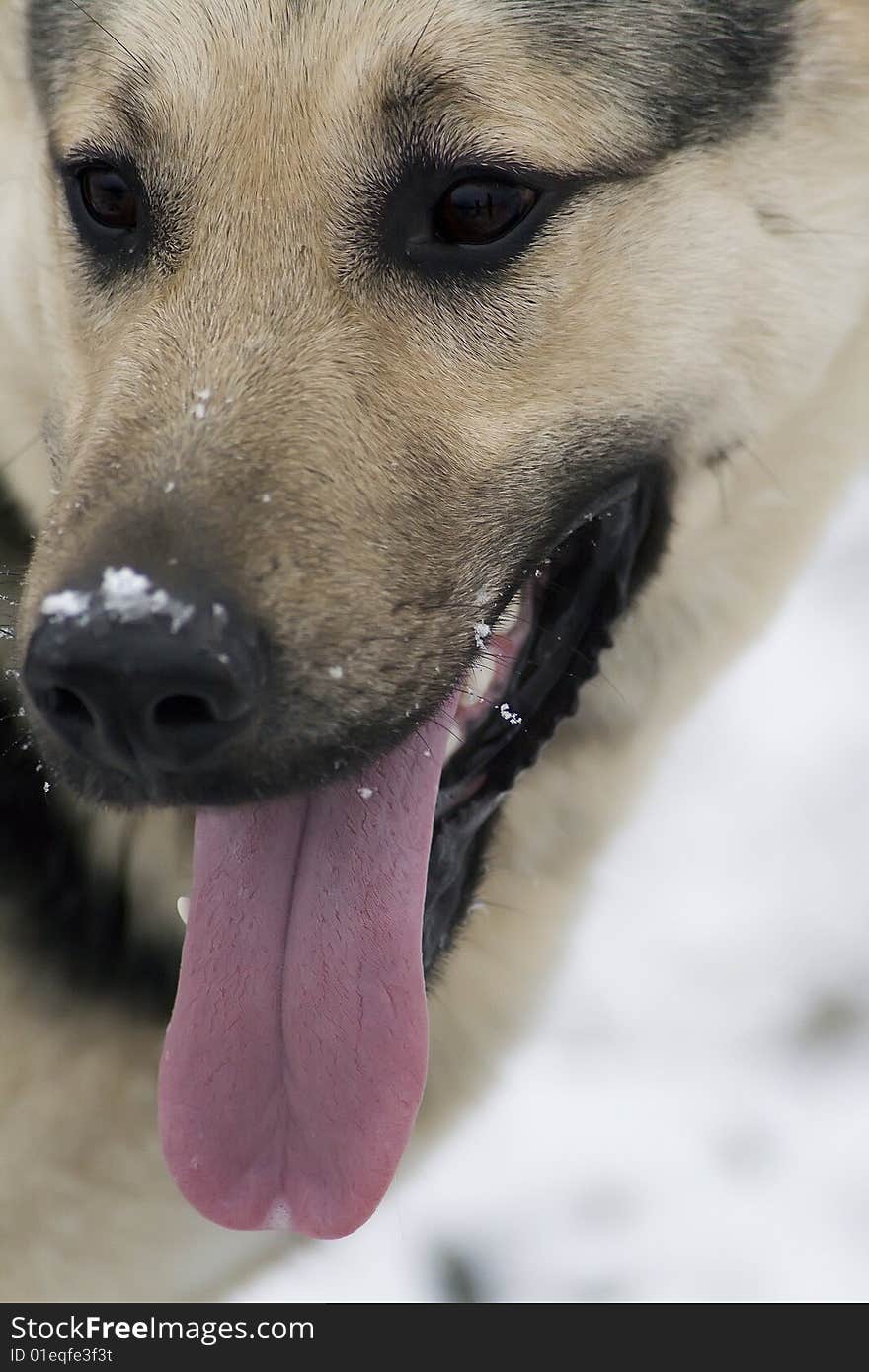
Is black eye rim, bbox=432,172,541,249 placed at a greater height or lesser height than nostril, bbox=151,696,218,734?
greater

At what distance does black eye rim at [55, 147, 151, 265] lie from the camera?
1633 mm

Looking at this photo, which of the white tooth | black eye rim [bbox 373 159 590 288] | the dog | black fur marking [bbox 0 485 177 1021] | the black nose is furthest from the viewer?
black fur marking [bbox 0 485 177 1021]

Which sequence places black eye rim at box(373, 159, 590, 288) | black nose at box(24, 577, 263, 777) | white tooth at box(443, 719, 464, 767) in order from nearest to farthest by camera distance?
black nose at box(24, 577, 263, 777) → black eye rim at box(373, 159, 590, 288) → white tooth at box(443, 719, 464, 767)

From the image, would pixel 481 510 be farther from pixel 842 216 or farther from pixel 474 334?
pixel 842 216

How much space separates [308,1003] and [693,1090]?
6.22 ft

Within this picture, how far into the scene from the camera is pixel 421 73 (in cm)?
152

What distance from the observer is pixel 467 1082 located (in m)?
2.21

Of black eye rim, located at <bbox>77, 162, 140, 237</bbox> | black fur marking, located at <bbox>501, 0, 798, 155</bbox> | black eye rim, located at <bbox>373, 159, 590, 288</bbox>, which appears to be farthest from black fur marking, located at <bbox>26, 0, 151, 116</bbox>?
black fur marking, located at <bbox>501, 0, 798, 155</bbox>

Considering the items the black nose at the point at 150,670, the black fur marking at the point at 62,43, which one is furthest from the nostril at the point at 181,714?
the black fur marking at the point at 62,43

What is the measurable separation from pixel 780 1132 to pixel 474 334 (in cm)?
231

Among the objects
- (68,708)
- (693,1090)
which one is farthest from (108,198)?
(693,1090)

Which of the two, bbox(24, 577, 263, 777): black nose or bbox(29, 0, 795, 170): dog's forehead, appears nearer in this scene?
bbox(24, 577, 263, 777): black nose

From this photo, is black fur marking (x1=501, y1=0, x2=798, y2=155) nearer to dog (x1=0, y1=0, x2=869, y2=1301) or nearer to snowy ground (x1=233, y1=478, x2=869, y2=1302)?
dog (x1=0, y1=0, x2=869, y2=1301)
